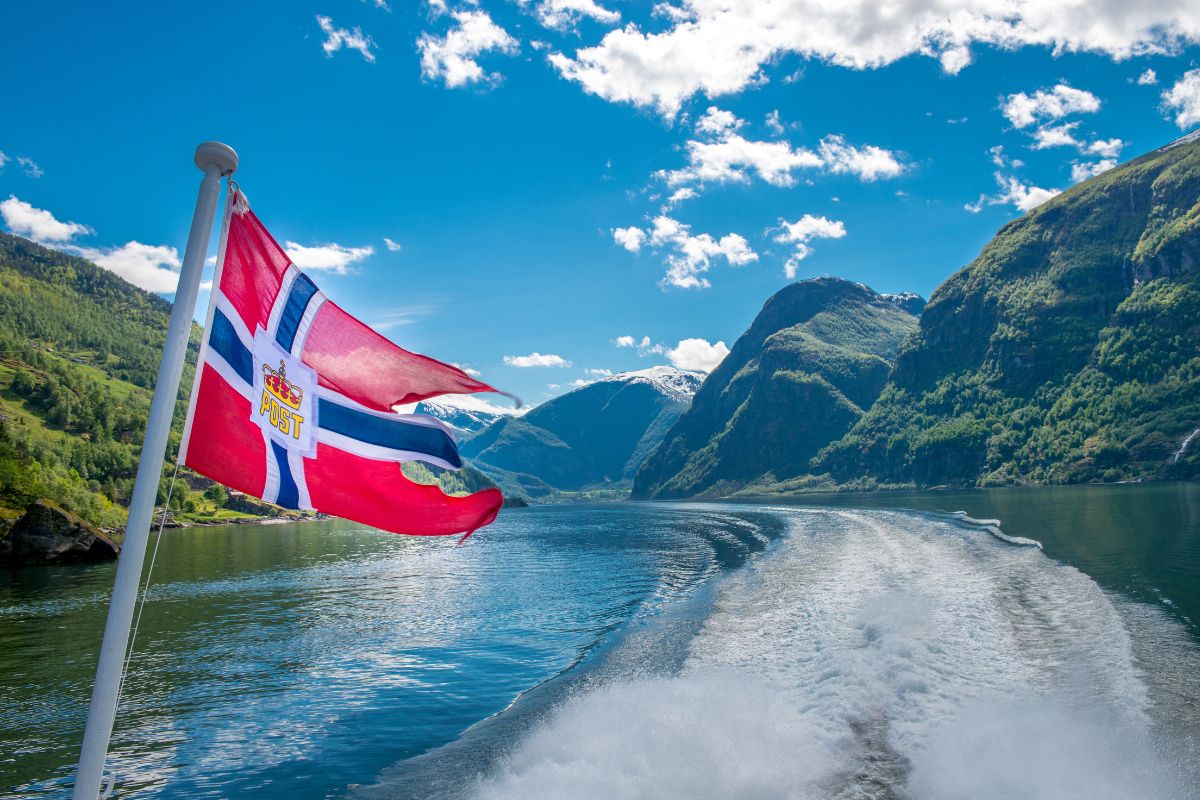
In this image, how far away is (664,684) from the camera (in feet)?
72.3

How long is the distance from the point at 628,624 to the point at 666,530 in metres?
66.3

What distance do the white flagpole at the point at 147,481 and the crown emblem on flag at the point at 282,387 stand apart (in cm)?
179

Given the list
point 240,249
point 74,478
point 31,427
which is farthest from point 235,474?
point 31,427

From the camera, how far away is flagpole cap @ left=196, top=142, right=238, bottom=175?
6.45m

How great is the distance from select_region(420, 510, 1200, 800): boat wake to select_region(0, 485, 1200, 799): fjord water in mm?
88

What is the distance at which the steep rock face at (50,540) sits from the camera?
66.4 meters

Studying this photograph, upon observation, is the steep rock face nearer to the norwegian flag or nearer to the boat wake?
the boat wake

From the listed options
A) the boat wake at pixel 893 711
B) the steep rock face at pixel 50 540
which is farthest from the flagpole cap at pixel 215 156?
the steep rock face at pixel 50 540

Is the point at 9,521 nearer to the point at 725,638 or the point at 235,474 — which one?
the point at 725,638

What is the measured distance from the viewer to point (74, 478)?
122188 millimetres

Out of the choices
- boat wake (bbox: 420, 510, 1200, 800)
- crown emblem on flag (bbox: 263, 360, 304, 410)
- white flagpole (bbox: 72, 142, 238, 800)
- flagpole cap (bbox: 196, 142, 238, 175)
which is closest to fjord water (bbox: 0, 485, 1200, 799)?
boat wake (bbox: 420, 510, 1200, 800)

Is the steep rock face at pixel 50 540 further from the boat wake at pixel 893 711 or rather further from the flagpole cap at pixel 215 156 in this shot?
the flagpole cap at pixel 215 156

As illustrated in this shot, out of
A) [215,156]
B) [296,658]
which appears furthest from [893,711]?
[296,658]

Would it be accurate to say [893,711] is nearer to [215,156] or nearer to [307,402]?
[307,402]
